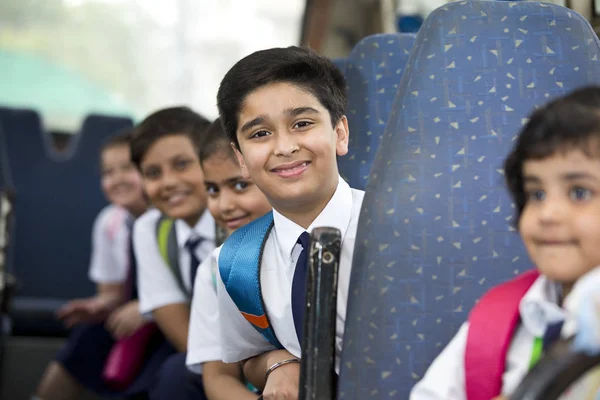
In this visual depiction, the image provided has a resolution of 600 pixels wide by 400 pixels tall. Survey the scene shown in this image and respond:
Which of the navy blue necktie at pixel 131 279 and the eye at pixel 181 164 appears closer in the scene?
Answer: the eye at pixel 181 164

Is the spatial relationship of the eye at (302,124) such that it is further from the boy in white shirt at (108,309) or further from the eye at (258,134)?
the boy in white shirt at (108,309)

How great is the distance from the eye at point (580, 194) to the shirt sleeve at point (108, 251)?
2461 millimetres

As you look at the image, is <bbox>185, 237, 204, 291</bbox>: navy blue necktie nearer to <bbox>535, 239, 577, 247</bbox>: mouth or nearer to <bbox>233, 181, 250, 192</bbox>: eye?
<bbox>233, 181, 250, 192</bbox>: eye

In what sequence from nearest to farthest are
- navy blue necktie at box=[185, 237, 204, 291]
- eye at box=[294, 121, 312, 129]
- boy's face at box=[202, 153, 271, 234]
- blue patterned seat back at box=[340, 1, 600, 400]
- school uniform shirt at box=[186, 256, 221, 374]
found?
blue patterned seat back at box=[340, 1, 600, 400] → eye at box=[294, 121, 312, 129] → school uniform shirt at box=[186, 256, 221, 374] → boy's face at box=[202, 153, 271, 234] → navy blue necktie at box=[185, 237, 204, 291]

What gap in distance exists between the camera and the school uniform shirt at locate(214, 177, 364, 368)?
1.35 metres

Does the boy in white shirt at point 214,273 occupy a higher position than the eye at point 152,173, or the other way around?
the eye at point 152,173

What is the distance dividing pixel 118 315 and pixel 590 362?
2.04 metres

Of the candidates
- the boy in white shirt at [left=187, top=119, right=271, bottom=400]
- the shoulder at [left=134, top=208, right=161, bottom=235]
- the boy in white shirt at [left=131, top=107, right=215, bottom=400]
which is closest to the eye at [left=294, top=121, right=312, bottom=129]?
the boy in white shirt at [left=187, top=119, right=271, bottom=400]

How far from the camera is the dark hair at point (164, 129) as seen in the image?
2227mm

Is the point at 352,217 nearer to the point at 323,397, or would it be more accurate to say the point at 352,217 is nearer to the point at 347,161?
the point at 347,161

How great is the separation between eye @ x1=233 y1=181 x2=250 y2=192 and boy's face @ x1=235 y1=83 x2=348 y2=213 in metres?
0.41

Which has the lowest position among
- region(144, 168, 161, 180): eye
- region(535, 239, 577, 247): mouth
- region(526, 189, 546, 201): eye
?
region(535, 239, 577, 247): mouth

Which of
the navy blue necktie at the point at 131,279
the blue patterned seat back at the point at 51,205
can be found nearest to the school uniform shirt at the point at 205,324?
the navy blue necktie at the point at 131,279

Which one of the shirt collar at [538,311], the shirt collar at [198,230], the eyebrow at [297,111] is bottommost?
the shirt collar at [538,311]
